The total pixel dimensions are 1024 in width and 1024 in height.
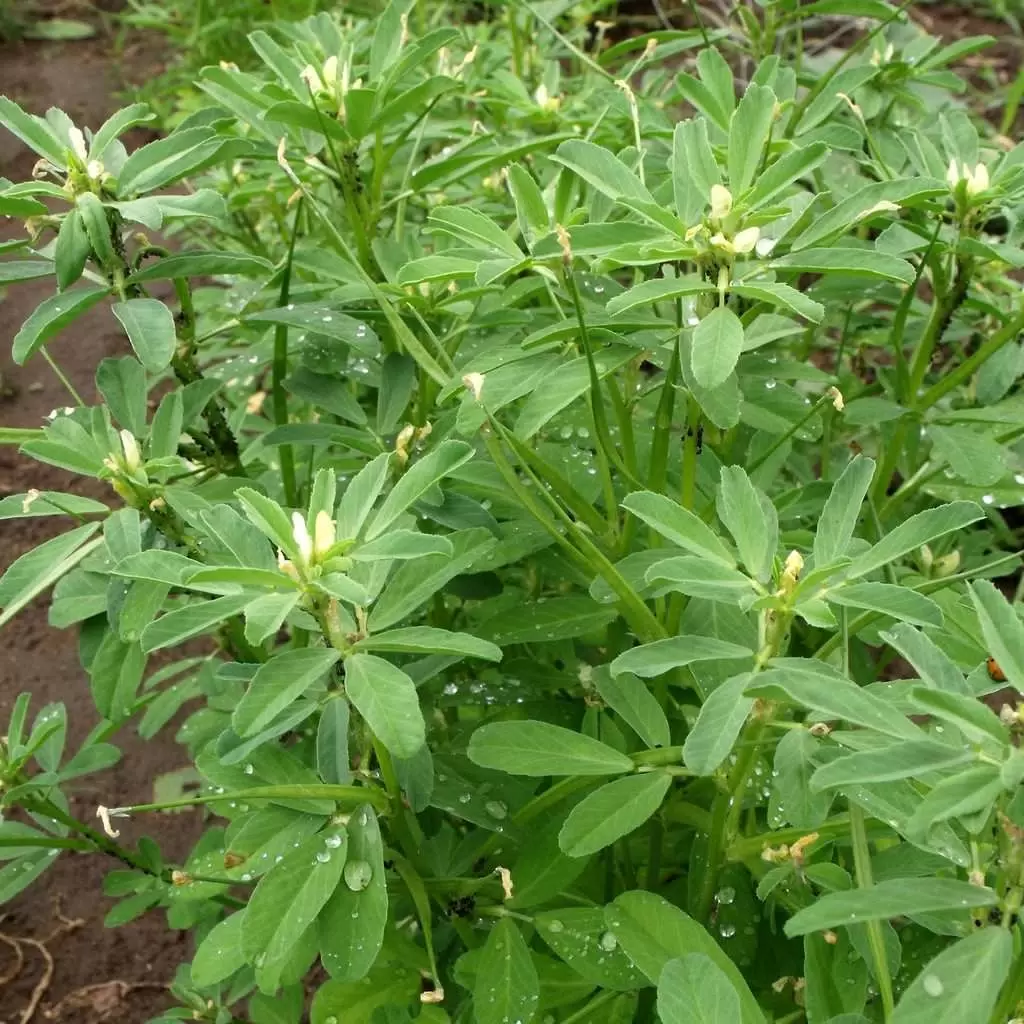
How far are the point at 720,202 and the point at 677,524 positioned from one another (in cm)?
26

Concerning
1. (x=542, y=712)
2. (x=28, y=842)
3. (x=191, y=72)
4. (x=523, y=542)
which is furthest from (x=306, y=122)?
(x=191, y=72)

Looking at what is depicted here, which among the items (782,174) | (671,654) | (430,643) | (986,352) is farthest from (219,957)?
(986,352)

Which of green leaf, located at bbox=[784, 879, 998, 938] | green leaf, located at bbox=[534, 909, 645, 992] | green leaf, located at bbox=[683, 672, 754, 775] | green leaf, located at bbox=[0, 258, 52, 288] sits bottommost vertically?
green leaf, located at bbox=[534, 909, 645, 992]

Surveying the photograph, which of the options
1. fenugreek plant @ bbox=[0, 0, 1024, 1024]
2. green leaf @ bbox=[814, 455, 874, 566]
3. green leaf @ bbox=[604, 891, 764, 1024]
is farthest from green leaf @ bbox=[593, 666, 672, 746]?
green leaf @ bbox=[814, 455, 874, 566]

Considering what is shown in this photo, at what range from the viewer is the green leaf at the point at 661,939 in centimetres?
85

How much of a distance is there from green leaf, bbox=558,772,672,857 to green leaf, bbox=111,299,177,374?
508 millimetres

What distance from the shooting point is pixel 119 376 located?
1.00 m

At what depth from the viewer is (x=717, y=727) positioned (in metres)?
0.72

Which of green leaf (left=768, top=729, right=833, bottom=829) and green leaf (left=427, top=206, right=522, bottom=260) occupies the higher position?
green leaf (left=427, top=206, right=522, bottom=260)

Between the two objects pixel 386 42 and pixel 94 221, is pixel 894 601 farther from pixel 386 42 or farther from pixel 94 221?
pixel 386 42

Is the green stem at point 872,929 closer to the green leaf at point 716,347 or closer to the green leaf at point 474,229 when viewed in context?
the green leaf at point 716,347

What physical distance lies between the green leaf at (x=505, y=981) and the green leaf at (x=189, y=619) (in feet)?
1.33

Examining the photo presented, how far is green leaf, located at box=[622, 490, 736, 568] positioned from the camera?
0.78 meters

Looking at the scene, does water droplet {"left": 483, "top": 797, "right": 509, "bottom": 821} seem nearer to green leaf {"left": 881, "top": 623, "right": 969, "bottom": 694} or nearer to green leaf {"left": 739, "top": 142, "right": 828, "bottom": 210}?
green leaf {"left": 881, "top": 623, "right": 969, "bottom": 694}
